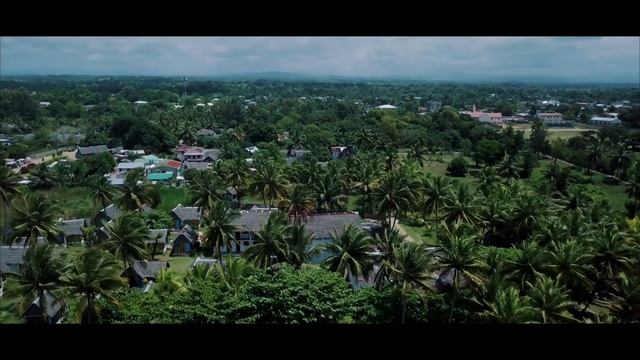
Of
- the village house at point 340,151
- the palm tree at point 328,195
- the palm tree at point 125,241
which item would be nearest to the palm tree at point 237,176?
the palm tree at point 328,195

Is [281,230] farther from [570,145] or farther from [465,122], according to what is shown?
[465,122]

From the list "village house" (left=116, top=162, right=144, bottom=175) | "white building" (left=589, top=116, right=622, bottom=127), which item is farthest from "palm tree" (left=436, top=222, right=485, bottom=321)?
"white building" (left=589, top=116, right=622, bottom=127)

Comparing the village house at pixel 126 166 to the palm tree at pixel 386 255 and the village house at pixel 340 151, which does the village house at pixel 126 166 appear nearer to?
the village house at pixel 340 151

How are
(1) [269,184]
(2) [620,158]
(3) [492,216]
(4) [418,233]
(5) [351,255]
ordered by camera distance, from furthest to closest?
(2) [620,158] → (4) [418,233] → (1) [269,184] → (3) [492,216] → (5) [351,255]

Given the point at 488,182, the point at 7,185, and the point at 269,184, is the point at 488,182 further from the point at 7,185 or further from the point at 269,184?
the point at 7,185

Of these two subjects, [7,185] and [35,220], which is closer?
[35,220]

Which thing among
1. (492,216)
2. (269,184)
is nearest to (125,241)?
(269,184)

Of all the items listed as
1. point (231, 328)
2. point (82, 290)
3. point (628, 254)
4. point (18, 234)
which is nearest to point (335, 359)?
point (231, 328)
